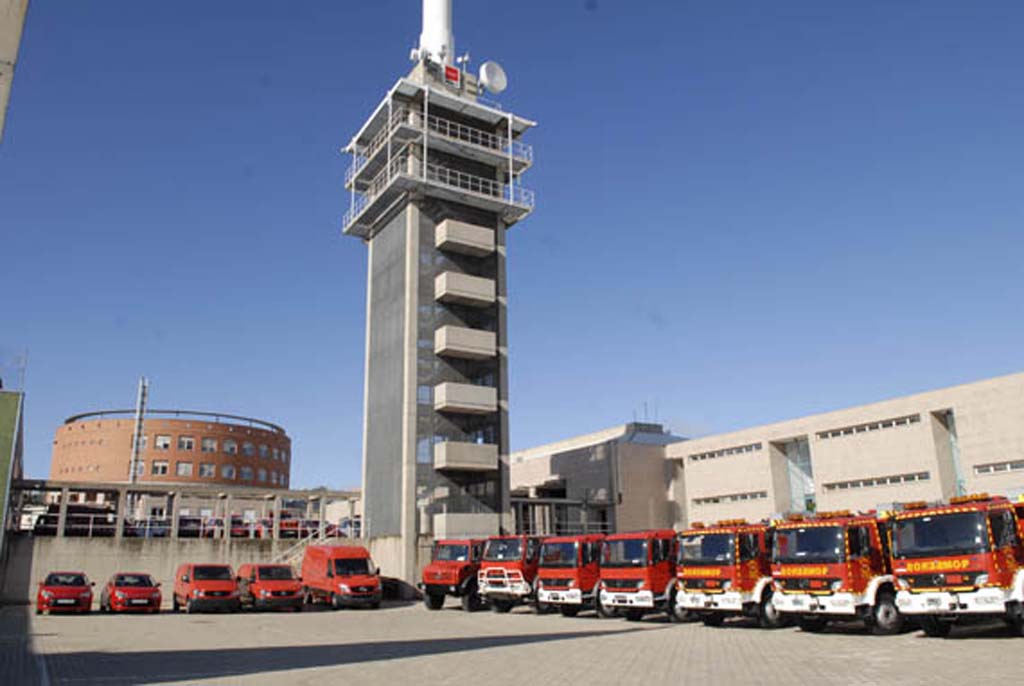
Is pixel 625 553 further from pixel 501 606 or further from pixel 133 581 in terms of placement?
pixel 133 581

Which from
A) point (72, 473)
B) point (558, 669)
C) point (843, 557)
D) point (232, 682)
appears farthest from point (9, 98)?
point (72, 473)

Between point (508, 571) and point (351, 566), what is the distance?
7.05 metres

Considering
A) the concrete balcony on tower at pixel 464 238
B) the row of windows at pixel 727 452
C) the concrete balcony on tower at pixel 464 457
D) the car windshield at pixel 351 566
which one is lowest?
the car windshield at pixel 351 566

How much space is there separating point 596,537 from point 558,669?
12.3 meters

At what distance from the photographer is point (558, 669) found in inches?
513

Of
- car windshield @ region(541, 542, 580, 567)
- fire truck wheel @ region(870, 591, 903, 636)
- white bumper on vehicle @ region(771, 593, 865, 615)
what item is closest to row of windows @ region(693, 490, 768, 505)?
car windshield @ region(541, 542, 580, 567)

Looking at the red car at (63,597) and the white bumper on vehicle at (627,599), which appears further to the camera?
the red car at (63,597)

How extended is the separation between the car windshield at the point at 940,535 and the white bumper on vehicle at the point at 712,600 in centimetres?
431

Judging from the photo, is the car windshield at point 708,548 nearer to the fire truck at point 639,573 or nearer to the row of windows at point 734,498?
the fire truck at point 639,573


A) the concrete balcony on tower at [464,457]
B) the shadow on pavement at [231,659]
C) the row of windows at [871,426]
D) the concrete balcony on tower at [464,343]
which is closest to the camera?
the shadow on pavement at [231,659]

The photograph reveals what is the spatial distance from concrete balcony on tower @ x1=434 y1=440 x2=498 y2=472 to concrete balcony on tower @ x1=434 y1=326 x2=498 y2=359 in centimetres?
451

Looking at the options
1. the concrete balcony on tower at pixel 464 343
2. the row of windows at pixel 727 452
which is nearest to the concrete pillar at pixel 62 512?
the concrete balcony on tower at pixel 464 343

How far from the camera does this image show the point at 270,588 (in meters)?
29.0

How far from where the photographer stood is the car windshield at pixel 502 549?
27.0 meters
